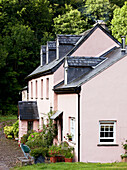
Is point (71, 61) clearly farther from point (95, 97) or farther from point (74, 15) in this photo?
point (74, 15)

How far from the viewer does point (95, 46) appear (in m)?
25.0

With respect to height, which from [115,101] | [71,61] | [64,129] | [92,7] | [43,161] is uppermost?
[92,7]

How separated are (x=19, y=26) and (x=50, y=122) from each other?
38834 mm

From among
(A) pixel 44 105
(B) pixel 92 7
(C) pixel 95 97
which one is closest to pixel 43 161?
(C) pixel 95 97

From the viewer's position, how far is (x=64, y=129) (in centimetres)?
2227

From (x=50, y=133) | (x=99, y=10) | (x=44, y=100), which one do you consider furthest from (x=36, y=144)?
(x=99, y=10)

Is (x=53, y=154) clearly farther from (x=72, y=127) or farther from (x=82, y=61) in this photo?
(x=82, y=61)

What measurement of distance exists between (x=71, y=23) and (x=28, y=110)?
115 feet

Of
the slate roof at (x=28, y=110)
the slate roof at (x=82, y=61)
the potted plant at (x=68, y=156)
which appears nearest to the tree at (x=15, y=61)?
the slate roof at (x=28, y=110)

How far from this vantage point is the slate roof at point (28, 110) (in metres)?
30.3

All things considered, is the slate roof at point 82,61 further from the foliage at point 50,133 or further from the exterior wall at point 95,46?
the foliage at point 50,133

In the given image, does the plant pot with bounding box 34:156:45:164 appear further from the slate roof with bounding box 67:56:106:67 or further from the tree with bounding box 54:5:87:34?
the tree with bounding box 54:5:87:34

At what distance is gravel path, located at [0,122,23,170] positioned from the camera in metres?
20.7

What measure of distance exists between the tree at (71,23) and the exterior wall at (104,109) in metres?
43.4
